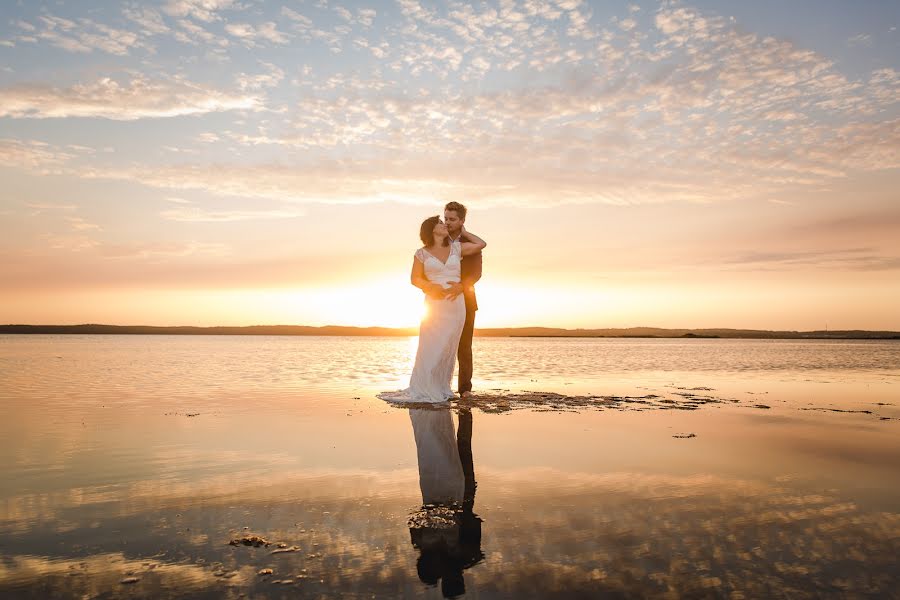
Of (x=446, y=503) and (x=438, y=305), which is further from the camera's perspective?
(x=438, y=305)

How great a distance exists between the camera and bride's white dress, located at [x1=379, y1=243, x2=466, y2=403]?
13828mm

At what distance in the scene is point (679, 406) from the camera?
12.7 m

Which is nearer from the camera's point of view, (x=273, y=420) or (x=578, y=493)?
(x=578, y=493)

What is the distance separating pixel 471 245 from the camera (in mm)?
14125

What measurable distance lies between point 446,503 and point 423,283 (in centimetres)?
923

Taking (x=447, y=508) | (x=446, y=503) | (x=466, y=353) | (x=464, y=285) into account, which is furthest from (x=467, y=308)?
(x=447, y=508)

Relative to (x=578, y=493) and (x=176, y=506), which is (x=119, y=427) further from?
(x=578, y=493)

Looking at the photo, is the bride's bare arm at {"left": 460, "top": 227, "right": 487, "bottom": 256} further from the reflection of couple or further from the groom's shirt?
the reflection of couple

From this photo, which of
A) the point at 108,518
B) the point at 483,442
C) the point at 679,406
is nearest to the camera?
the point at 108,518

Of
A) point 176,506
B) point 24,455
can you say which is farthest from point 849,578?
point 24,455

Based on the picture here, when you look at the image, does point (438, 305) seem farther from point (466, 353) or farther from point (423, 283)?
point (466, 353)

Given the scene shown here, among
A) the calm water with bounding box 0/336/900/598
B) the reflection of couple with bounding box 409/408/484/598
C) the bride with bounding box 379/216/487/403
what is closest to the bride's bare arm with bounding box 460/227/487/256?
the bride with bounding box 379/216/487/403

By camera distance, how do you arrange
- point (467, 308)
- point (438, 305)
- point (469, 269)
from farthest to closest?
1. point (467, 308)
2. point (469, 269)
3. point (438, 305)

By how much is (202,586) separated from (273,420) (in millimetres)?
7028
